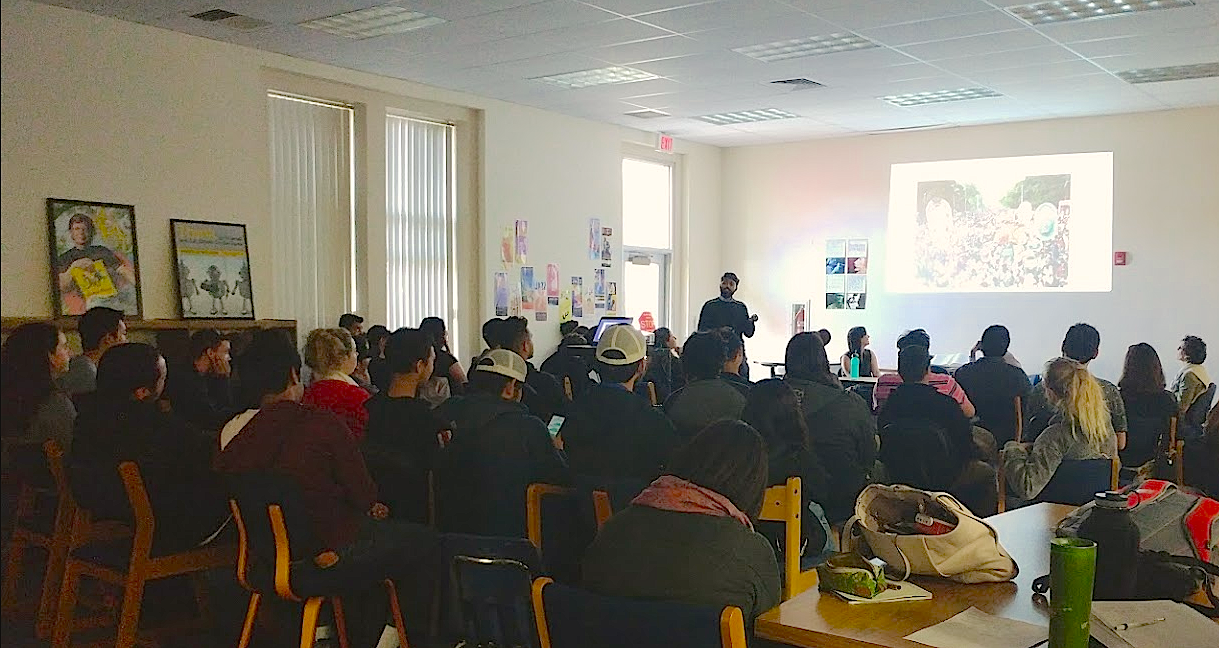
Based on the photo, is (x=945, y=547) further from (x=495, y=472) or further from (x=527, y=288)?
(x=527, y=288)

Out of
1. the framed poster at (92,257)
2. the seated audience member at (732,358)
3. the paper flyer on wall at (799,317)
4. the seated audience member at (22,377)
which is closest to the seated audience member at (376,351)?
the framed poster at (92,257)

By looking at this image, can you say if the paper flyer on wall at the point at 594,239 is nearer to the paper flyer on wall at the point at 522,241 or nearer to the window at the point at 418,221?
the paper flyer on wall at the point at 522,241

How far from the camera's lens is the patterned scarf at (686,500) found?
95.7 inches

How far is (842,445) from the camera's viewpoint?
183 inches

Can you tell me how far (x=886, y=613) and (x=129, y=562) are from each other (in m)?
2.73

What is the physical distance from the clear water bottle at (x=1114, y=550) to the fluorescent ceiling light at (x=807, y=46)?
5202 mm

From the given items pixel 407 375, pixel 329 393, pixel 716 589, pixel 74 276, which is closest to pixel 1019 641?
pixel 716 589

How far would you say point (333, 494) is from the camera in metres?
3.50

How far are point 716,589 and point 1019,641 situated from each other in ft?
1.94

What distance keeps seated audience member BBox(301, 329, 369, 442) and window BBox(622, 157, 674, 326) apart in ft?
20.3

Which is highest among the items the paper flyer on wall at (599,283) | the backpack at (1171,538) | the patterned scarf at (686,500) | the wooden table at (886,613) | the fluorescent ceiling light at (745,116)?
the fluorescent ceiling light at (745,116)

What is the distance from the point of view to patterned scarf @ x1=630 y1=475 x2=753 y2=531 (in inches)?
95.7

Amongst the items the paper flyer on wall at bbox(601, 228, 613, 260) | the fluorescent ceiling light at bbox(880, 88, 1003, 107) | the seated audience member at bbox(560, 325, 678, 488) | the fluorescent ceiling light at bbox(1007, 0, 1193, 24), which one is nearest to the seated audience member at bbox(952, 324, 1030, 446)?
the fluorescent ceiling light at bbox(1007, 0, 1193, 24)

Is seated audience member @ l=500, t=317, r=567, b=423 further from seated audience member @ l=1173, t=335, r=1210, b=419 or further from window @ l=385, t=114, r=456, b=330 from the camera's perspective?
seated audience member @ l=1173, t=335, r=1210, b=419
